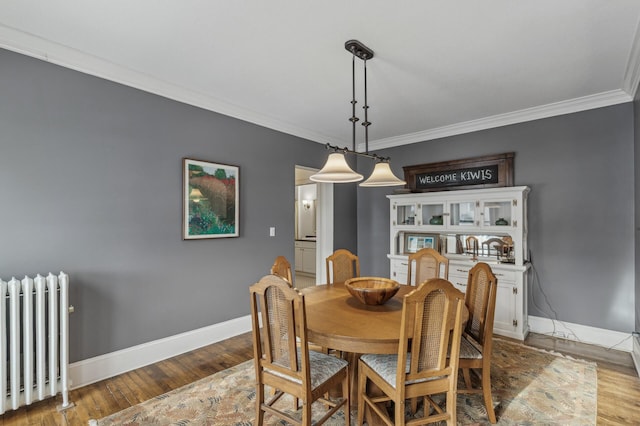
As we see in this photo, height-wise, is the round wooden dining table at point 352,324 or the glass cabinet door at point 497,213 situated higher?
the glass cabinet door at point 497,213

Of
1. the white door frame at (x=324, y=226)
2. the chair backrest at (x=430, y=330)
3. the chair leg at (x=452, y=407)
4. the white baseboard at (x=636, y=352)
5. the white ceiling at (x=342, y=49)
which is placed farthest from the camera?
the white door frame at (x=324, y=226)

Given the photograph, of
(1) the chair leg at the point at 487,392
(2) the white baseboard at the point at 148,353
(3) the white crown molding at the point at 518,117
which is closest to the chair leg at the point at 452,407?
(1) the chair leg at the point at 487,392

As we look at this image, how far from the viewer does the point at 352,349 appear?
1690 millimetres

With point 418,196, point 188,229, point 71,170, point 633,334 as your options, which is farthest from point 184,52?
point 633,334

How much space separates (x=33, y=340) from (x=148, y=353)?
909 millimetres

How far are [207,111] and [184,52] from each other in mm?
904

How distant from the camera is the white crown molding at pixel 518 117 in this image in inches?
126

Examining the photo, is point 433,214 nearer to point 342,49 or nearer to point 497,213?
point 497,213

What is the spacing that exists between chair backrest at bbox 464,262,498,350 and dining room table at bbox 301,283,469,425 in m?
0.14

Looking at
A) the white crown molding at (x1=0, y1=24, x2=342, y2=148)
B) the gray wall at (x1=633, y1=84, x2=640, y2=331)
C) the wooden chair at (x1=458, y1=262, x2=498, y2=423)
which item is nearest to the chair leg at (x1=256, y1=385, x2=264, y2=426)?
the wooden chair at (x1=458, y1=262, x2=498, y2=423)

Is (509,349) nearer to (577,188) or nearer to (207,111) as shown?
(577,188)

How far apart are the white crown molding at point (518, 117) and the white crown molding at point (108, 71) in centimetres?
211

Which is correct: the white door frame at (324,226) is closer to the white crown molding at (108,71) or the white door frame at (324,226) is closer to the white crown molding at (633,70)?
the white crown molding at (108,71)

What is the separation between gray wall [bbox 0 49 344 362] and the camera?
2258 mm
